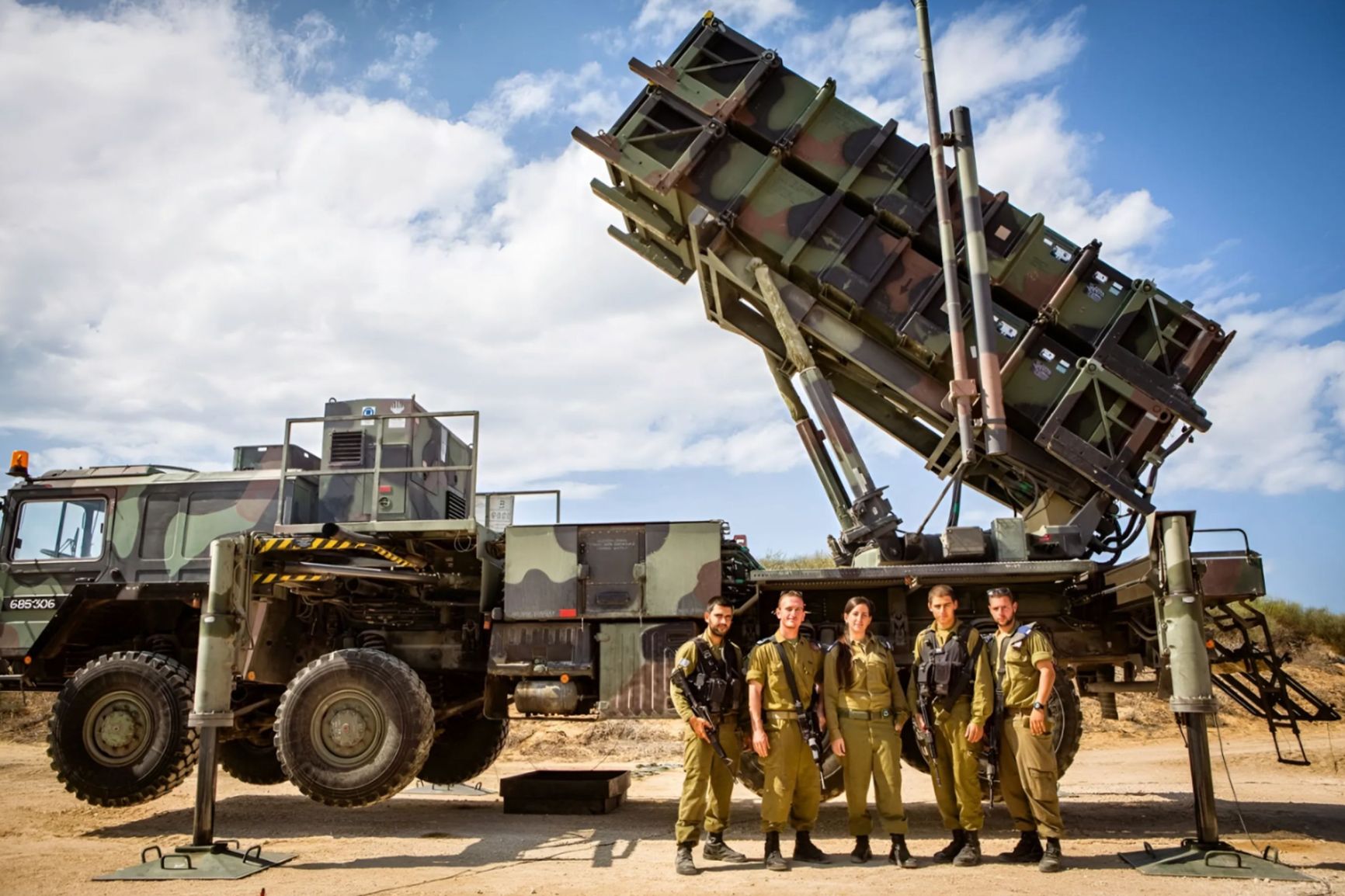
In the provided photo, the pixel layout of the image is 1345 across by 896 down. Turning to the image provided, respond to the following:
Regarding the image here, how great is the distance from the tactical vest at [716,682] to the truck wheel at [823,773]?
1233 mm

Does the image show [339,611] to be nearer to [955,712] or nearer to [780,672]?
[780,672]

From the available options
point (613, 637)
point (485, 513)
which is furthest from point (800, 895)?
point (485, 513)

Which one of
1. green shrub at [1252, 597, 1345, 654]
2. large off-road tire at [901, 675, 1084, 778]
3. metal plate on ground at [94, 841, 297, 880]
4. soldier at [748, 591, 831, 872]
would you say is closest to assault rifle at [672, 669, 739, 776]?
soldier at [748, 591, 831, 872]

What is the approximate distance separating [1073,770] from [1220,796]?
2661 millimetres

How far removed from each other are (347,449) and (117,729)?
296 centimetres

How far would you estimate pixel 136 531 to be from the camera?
30.6ft

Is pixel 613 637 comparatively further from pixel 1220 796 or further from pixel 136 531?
pixel 1220 796

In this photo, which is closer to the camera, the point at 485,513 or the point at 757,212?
the point at 757,212

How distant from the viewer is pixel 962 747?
6012mm

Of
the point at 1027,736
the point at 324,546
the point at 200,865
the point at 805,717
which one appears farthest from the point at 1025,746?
the point at 324,546

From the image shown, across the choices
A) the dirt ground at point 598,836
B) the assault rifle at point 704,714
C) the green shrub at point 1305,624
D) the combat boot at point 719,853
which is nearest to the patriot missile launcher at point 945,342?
the dirt ground at point 598,836

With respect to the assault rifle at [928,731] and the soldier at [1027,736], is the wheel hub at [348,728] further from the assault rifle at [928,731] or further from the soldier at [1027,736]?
the soldier at [1027,736]

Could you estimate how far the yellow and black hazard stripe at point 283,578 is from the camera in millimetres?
7742

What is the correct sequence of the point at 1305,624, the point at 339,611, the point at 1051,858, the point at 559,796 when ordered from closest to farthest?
the point at 1051,858 → the point at 559,796 → the point at 339,611 → the point at 1305,624
